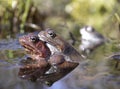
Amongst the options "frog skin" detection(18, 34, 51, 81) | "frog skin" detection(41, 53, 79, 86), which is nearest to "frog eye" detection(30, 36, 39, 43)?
"frog skin" detection(18, 34, 51, 81)

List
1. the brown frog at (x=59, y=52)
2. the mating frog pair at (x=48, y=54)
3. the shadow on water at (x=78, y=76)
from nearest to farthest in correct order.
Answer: the shadow on water at (x=78, y=76)
the mating frog pair at (x=48, y=54)
the brown frog at (x=59, y=52)

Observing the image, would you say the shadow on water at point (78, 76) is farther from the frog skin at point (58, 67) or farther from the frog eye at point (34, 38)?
the frog eye at point (34, 38)

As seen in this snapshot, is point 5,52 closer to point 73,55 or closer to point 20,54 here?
point 20,54

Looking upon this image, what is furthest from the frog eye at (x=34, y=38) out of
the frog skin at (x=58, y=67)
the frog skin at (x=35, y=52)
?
the frog skin at (x=58, y=67)

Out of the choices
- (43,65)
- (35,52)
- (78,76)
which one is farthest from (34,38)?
(78,76)

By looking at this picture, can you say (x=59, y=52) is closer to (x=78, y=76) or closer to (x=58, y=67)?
(x=58, y=67)

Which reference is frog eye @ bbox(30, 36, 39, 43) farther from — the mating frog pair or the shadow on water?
the shadow on water
